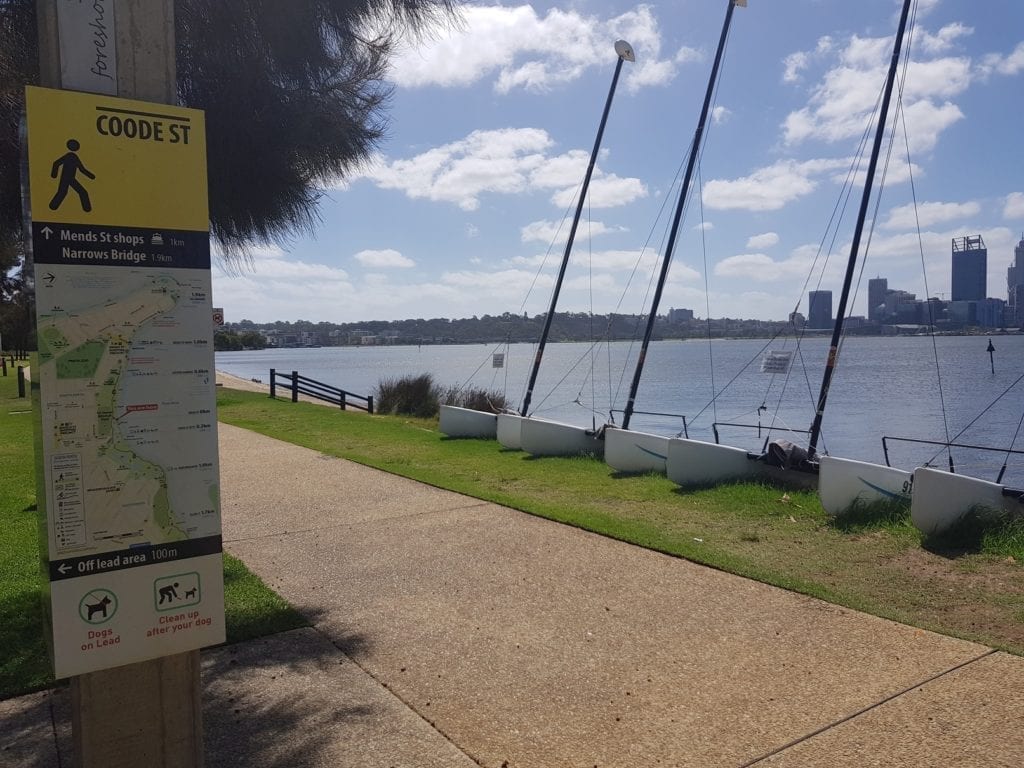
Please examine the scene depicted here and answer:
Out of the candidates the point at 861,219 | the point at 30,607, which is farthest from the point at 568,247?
the point at 30,607

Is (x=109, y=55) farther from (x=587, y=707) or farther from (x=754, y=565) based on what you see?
(x=754, y=565)

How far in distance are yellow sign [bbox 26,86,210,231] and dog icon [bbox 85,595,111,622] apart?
123 cm

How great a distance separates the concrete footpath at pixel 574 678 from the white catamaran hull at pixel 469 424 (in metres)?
11.3

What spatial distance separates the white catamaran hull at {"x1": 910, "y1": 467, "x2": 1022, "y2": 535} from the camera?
7.87 meters

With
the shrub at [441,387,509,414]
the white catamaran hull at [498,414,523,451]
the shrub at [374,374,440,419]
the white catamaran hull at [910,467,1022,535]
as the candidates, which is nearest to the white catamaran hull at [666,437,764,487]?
the white catamaran hull at [910,467,1022,535]

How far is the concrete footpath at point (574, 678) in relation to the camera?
12.3ft

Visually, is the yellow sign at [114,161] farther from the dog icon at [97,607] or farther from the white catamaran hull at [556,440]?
the white catamaran hull at [556,440]

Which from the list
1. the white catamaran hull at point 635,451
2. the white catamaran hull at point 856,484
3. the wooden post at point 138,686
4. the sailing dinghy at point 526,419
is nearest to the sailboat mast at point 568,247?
the sailing dinghy at point 526,419

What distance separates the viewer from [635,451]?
13469mm

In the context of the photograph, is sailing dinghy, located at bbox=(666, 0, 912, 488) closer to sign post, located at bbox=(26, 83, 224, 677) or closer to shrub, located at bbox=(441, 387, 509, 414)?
sign post, located at bbox=(26, 83, 224, 677)

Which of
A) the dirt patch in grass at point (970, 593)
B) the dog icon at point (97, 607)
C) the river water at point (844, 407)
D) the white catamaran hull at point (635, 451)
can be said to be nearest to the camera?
the dog icon at point (97, 607)

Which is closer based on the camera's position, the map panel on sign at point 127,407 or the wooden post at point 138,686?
the map panel on sign at point 127,407

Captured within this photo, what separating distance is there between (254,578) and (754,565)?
3950mm

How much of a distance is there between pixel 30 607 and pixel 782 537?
6448mm
